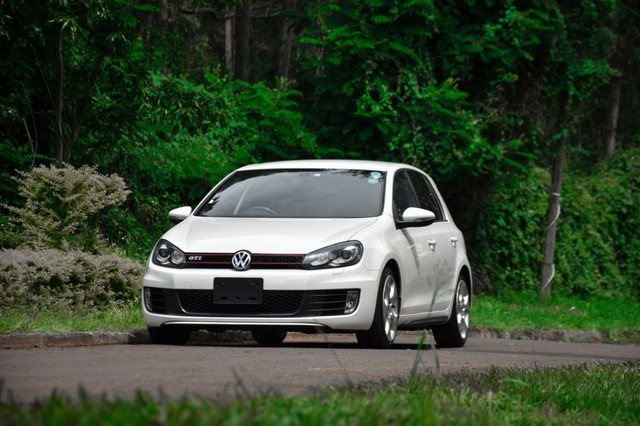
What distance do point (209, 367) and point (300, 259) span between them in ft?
8.24

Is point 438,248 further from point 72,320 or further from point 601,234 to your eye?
point 601,234

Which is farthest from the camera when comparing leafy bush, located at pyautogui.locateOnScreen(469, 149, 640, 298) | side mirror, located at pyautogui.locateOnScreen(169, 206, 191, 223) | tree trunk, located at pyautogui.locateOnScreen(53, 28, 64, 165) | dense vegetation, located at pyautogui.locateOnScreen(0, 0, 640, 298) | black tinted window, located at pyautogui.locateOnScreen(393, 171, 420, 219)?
leafy bush, located at pyautogui.locateOnScreen(469, 149, 640, 298)

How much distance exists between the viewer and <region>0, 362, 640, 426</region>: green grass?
4.74 metres

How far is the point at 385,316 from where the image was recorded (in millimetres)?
11047

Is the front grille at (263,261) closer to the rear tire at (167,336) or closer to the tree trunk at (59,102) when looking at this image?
the rear tire at (167,336)

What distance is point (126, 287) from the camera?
45.2 ft

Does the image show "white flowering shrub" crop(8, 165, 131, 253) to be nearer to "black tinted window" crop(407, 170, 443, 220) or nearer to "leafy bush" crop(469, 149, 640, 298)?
"black tinted window" crop(407, 170, 443, 220)

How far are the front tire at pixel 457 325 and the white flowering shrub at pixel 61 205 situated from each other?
406cm

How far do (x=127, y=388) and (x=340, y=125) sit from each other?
15.2 m

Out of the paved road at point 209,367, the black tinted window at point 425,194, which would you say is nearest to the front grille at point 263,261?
the paved road at point 209,367

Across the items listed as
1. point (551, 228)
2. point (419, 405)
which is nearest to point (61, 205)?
point (419, 405)

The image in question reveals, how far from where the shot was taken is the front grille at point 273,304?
415 inches

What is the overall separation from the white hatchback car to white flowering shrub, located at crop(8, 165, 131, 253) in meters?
2.83

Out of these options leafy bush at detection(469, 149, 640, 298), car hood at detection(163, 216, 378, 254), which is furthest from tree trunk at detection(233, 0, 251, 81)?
car hood at detection(163, 216, 378, 254)
